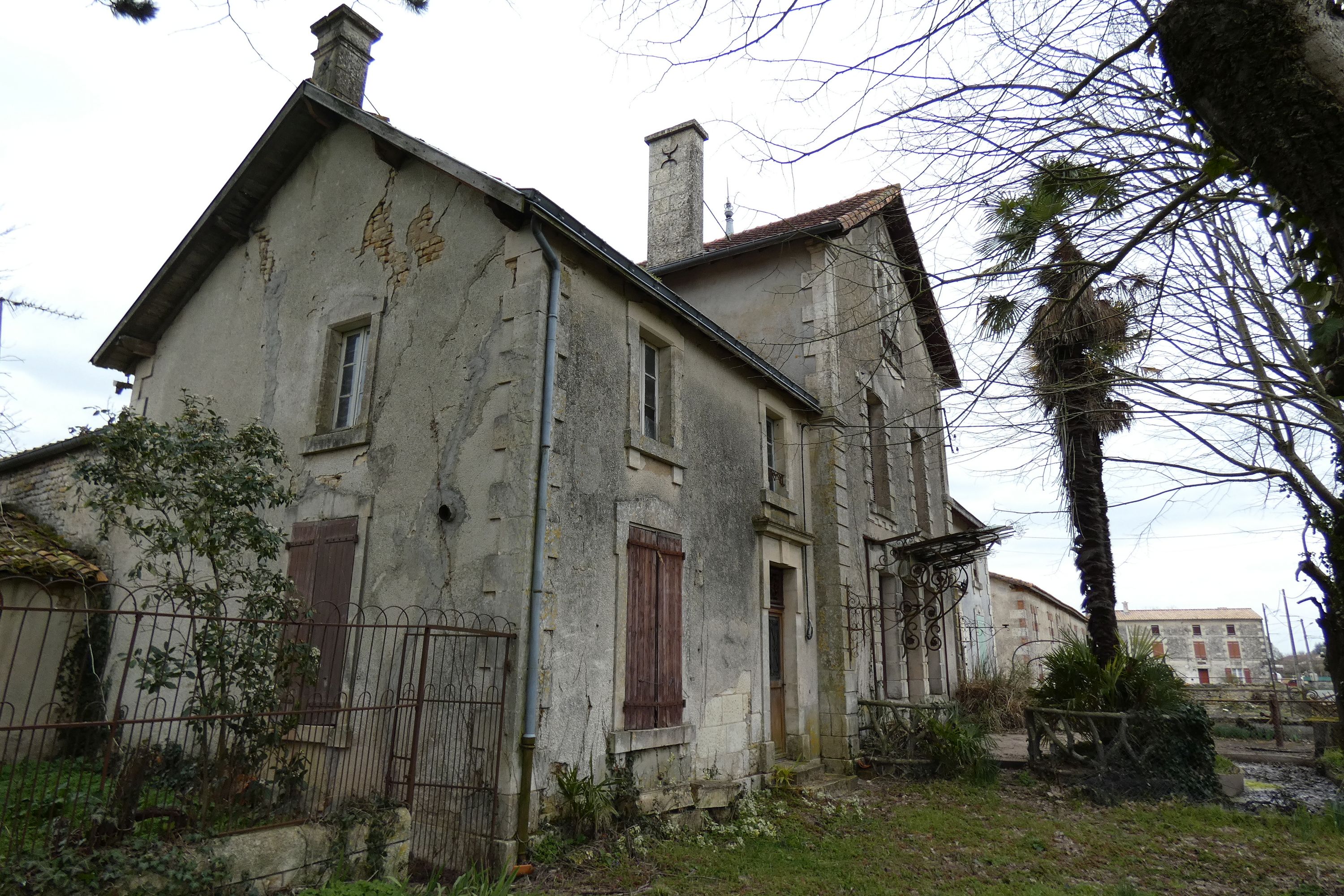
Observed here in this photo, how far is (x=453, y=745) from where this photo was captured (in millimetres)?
6152

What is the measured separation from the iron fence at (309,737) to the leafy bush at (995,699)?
1012 cm

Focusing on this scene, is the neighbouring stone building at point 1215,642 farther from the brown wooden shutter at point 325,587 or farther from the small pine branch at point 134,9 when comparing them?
the small pine branch at point 134,9

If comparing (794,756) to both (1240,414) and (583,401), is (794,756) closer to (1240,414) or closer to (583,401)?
(583,401)

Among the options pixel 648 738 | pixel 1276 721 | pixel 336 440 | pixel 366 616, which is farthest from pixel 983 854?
pixel 1276 721

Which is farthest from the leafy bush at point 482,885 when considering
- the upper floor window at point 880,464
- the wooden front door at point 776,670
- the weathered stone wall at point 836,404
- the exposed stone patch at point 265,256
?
the upper floor window at point 880,464

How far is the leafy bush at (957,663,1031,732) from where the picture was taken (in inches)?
550

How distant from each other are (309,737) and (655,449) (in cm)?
391

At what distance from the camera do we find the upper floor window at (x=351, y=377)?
796 cm

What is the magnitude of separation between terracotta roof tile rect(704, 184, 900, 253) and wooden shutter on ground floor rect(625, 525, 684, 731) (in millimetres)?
5027

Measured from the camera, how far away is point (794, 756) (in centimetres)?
971

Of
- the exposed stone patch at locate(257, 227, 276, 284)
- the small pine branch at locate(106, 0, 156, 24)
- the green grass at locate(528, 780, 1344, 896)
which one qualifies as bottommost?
the green grass at locate(528, 780, 1344, 896)

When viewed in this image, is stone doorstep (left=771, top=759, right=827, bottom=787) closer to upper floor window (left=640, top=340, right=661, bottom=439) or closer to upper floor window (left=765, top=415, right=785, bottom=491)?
upper floor window (left=765, top=415, right=785, bottom=491)

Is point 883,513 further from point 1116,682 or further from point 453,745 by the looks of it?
point 453,745

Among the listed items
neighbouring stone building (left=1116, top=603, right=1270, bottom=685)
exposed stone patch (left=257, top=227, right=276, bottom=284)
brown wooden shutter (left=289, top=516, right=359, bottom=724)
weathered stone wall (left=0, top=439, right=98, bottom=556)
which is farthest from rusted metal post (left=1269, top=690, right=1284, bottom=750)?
neighbouring stone building (left=1116, top=603, right=1270, bottom=685)
